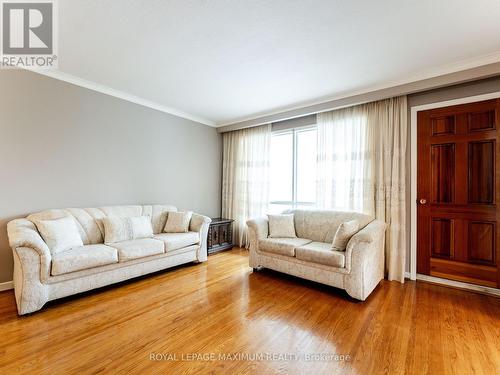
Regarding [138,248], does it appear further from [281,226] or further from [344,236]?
[344,236]

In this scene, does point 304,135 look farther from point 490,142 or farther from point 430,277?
point 430,277

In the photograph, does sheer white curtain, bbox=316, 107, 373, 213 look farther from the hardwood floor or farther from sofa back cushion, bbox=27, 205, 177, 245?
sofa back cushion, bbox=27, 205, 177, 245

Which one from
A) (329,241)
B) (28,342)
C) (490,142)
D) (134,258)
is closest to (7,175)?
(134,258)

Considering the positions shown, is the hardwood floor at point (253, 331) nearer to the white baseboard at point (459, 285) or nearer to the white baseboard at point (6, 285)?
the white baseboard at point (459, 285)

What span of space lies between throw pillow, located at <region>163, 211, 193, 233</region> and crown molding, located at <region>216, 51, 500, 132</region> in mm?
2292

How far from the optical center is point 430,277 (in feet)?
10.5

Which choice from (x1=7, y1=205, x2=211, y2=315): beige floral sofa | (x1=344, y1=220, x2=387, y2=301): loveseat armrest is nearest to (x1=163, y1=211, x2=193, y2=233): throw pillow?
(x1=7, y1=205, x2=211, y2=315): beige floral sofa

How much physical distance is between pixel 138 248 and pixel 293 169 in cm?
298

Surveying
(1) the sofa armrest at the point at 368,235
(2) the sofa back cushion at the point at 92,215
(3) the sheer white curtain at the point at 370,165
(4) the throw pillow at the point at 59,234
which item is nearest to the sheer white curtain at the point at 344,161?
(3) the sheer white curtain at the point at 370,165

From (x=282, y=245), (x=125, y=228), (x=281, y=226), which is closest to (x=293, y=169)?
(x=281, y=226)

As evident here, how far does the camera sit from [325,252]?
287 centimetres

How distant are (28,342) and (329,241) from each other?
11.0 feet

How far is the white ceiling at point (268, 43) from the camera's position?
77.8 inches

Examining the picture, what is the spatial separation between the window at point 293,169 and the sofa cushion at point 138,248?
2.33m
